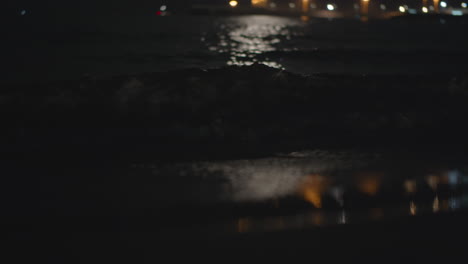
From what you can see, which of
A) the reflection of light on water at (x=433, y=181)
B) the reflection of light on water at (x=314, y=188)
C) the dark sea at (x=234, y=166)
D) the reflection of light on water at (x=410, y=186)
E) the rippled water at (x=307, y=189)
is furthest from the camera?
the reflection of light on water at (x=433, y=181)

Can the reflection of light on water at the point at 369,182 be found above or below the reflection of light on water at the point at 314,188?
below

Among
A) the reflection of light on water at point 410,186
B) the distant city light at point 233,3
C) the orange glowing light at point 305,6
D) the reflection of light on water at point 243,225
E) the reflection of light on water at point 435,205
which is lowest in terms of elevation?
the reflection of light on water at point 410,186

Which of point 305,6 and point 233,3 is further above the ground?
point 233,3

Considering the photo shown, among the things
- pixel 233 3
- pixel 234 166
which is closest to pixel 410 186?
pixel 234 166

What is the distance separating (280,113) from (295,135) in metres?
1.82

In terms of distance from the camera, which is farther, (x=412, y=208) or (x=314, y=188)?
(x=314, y=188)

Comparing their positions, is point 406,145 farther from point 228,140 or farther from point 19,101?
point 19,101

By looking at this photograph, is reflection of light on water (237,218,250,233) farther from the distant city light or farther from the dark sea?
the distant city light

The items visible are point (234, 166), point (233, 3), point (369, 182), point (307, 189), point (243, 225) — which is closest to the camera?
point (243, 225)

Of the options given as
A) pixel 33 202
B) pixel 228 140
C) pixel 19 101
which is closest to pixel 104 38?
pixel 19 101

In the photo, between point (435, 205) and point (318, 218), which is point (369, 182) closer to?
point (435, 205)

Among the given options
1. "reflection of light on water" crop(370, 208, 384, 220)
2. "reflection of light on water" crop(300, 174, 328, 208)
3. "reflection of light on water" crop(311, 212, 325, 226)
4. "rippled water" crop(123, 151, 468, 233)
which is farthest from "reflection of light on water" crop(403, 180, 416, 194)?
"reflection of light on water" crop(311, 212, 325, 226)

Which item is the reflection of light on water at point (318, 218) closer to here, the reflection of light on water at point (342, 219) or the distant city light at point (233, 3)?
the reflection of light on water at point (342, 219)

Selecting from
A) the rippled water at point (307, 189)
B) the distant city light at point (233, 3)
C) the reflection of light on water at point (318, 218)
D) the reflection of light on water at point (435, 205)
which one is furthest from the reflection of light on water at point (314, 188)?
the distant city light at point (233, 3)
